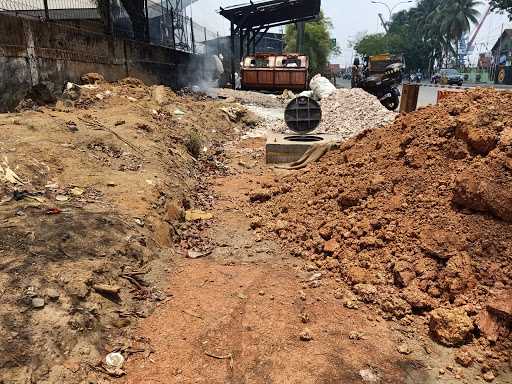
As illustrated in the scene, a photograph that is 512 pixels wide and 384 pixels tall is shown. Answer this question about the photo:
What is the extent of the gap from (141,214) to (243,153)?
17.3ft

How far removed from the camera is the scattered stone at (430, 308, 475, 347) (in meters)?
3.15

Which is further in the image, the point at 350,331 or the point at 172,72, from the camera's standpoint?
the point at 172,72

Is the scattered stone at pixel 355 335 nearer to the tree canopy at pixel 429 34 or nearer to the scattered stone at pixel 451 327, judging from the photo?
the scattered stone at pixel 451 327

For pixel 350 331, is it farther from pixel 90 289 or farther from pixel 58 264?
pixel 58 264

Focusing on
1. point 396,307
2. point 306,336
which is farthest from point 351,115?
point 306,336

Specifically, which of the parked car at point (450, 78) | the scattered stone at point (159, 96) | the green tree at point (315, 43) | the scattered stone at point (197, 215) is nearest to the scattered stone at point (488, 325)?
the scattered stone at point (197, 215)

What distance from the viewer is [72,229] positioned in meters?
3.88

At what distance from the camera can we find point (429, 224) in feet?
13.4

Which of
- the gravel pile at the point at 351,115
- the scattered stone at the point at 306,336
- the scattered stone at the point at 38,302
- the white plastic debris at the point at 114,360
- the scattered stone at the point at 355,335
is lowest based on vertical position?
the scattered stone at the point at 355,335

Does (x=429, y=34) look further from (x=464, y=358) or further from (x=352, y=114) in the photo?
(x=464, y=358)

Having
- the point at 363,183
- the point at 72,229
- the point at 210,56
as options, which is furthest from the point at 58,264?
the point at 210,56

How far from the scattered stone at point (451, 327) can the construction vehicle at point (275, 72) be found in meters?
16.1

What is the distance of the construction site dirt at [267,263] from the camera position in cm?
291

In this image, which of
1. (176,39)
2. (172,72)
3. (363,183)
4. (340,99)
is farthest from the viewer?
(176,39)
